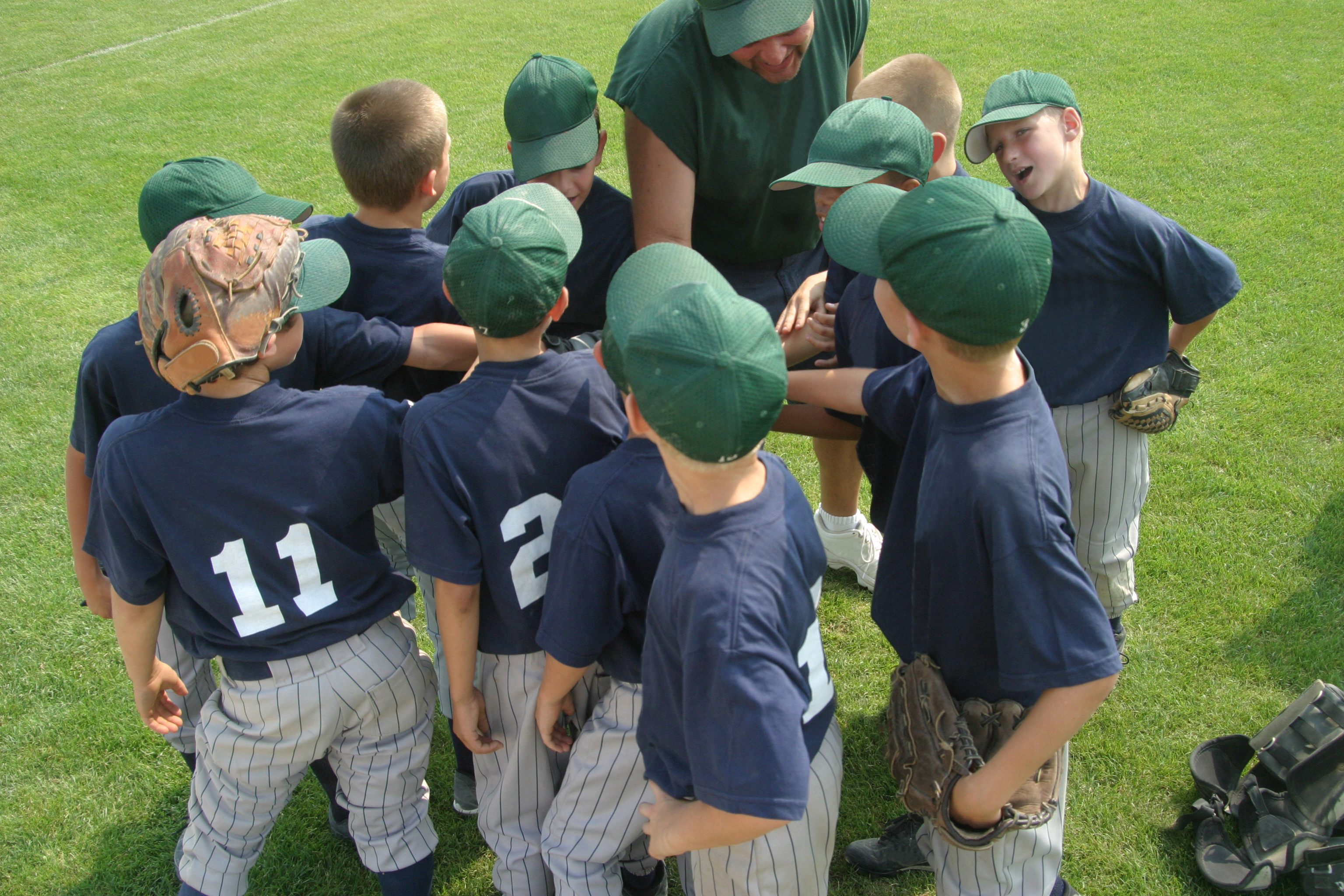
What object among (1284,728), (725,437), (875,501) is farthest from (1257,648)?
(725,437)

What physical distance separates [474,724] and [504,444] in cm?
76

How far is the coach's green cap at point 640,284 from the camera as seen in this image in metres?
1.76

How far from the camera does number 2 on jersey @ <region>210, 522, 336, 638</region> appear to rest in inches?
86.2

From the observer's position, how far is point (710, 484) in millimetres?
1654

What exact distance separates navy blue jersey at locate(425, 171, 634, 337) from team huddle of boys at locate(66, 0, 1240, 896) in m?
0.01

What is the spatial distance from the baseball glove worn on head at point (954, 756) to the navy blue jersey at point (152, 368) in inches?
64.6

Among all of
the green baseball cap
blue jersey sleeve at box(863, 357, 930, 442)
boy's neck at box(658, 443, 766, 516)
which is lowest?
blue jersey sleeve at box(863, 357, 930, 442)

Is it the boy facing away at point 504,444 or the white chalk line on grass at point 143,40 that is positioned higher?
the boy facing away at point 504,444

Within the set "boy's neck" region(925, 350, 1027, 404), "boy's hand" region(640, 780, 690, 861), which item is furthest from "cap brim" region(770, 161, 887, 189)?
"boy's hand" region(640, 780, 690, 861)

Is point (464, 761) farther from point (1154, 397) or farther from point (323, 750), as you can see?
point (1154, 397)

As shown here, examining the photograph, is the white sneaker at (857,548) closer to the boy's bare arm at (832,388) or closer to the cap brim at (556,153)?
the boy's bare arm at (832,388)

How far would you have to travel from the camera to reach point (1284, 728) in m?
2.76

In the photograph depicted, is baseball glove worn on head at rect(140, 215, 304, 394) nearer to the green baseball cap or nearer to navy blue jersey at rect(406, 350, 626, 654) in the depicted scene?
navy blue jersey at rect(406, 350, 626, 654)

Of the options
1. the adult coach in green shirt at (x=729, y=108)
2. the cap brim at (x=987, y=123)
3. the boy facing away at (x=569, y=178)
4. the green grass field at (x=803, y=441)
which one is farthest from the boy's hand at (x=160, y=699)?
the cap brim at (x=987, y=123)
